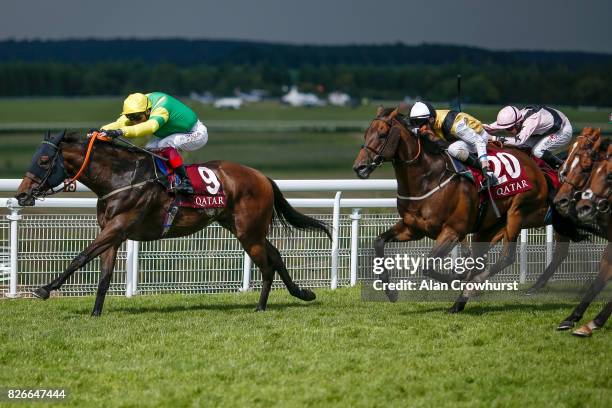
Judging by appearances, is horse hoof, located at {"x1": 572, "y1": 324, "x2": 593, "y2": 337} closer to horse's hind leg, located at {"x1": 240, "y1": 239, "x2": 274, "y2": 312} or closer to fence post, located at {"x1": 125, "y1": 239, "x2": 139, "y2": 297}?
horse's hind leg, located at {"x1": 240, "y1": 239, "x2": 274, "y2": 312}

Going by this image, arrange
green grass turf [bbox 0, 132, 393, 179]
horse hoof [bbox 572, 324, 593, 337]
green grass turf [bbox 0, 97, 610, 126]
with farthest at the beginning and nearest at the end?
green grass turf [bbox 0, 97, 610, 126] < green grass turf [bbox 0, 132, 393, 179] < horse hoof [bbox 572, 324, 593, 337]

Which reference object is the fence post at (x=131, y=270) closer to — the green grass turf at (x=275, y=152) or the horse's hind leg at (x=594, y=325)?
the horse's hind leg at (x=594, y=325)

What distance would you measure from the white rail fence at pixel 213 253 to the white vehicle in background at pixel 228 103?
85.6m

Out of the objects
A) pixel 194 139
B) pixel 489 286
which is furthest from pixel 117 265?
pixel 489 286

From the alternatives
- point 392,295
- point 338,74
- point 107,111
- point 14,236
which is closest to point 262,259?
point 392,295

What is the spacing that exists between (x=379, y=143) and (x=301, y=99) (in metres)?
92.5

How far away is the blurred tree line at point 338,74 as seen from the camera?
7038 cm

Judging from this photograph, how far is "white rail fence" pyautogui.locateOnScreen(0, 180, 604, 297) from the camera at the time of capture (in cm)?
916

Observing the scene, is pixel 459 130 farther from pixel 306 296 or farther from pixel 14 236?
pixel 14 236

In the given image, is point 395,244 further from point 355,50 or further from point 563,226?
point 355,50

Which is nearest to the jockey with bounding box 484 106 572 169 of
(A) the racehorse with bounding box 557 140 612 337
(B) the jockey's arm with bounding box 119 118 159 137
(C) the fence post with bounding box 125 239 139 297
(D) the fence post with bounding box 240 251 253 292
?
(A) the racehorse with bounding box 557 140 612 337

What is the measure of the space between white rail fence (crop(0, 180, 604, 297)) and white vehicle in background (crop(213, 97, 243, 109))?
85.6 metres

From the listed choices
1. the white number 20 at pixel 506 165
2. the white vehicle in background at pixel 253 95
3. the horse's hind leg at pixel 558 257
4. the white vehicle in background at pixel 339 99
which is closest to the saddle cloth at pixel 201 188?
the white number 20 at pixel 506 165

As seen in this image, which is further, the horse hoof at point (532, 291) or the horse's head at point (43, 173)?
the horse hoof at point (532, 291)
